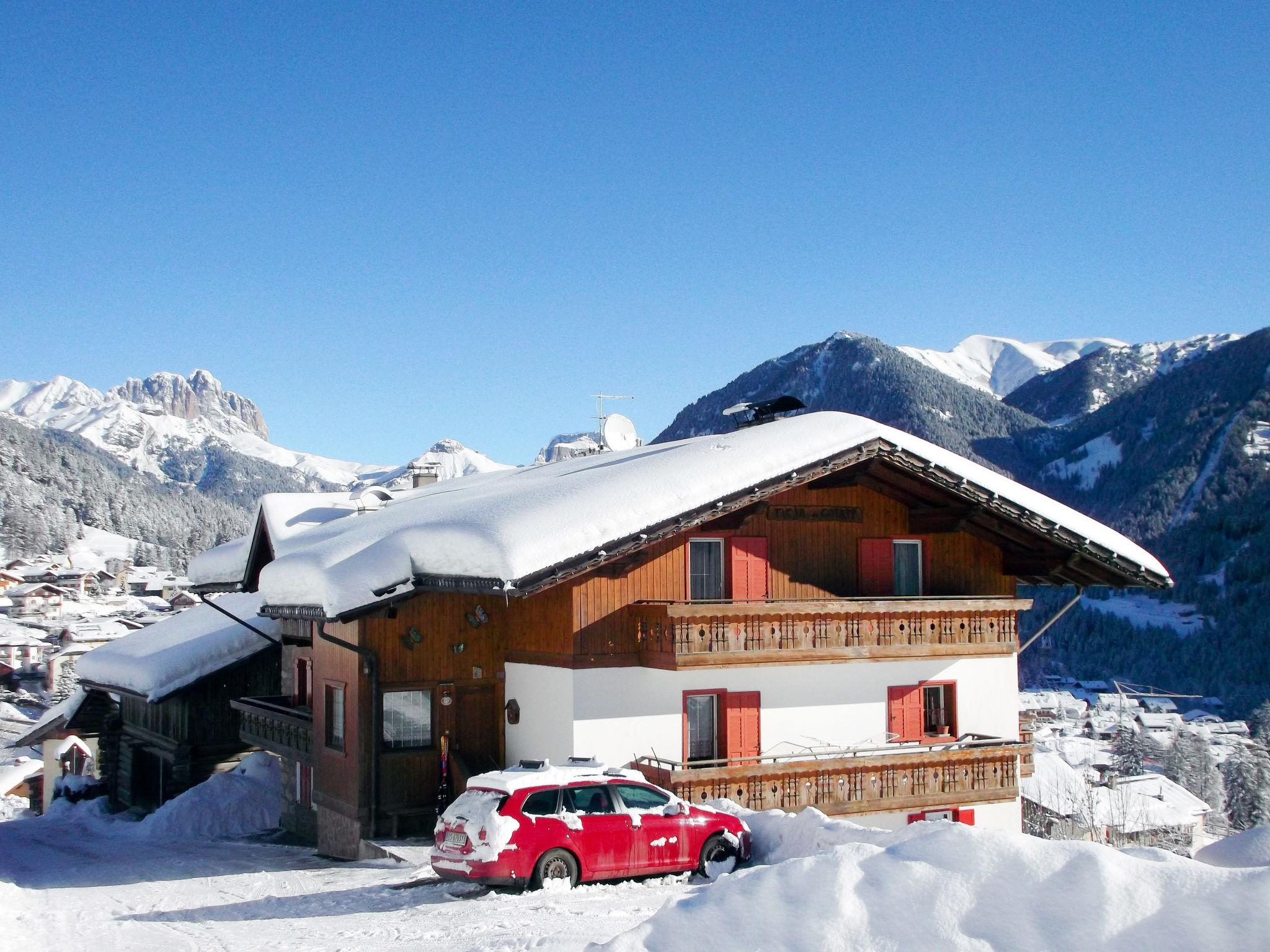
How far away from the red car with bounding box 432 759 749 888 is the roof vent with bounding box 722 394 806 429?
12.3m

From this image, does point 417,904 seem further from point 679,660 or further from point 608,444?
point 608,444

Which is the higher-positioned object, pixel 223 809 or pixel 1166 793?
pixel 223 809

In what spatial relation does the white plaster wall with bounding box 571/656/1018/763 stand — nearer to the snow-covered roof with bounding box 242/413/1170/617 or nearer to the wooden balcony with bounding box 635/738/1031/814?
the wooden balcony with bounding box 635/738/1031/814

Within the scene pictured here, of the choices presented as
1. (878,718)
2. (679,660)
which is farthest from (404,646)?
(878,718)

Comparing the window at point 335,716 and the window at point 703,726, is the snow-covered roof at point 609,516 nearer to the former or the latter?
the window at point 335,716

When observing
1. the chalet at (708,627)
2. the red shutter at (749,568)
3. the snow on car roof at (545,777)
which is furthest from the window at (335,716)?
the red shutter at (749,568)

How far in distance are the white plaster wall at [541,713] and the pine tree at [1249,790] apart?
7453cm

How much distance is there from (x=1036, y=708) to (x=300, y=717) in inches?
4837

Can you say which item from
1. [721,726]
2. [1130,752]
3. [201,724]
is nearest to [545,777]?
[721,726]

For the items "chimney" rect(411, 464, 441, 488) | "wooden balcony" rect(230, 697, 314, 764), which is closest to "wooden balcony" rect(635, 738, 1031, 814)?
"wooden balcony" rect(230, 697, 314, 764)

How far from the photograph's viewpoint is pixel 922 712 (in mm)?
22859

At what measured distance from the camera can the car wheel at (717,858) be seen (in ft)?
50.7

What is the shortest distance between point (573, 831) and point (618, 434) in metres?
18.5

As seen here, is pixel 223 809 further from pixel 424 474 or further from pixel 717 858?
pixel 717 858
